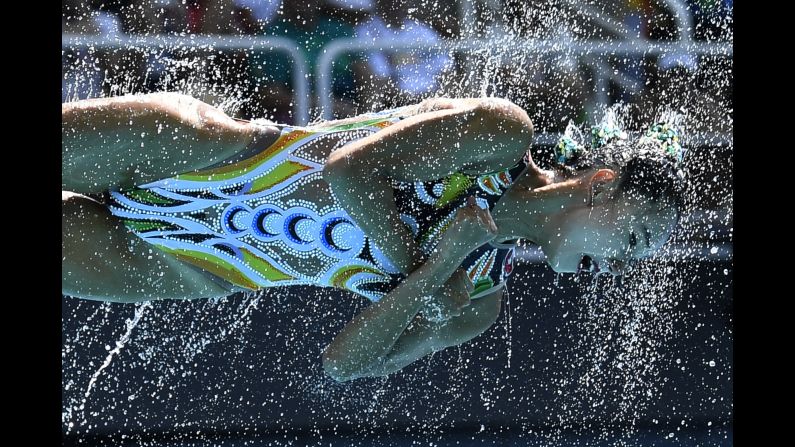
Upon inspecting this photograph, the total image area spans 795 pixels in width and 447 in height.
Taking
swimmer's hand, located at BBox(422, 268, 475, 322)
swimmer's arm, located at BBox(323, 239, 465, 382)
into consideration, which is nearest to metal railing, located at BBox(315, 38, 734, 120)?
swimmer's arm, located at BBox(323, 239, 465, 382)

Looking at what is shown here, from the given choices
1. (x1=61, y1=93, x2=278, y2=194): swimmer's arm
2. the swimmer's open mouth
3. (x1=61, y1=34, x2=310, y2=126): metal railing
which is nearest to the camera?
(x1=61, y1=93, x2=278, y2=194): swimmer's arm

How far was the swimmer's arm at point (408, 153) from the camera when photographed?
2207 mm

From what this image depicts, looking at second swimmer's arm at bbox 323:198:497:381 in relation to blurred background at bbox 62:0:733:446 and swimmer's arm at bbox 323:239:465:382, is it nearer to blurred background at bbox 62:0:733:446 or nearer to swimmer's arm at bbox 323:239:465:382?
swimmer's arm at bbox 323:239:465:382

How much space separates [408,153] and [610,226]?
0.54 metres

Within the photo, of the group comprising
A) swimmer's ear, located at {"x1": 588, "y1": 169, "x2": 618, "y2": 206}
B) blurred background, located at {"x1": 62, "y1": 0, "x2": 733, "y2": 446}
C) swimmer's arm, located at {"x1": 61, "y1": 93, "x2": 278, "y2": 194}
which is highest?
swimmer's arm, located at {"x1": 61, "y1": 93, "x2": 278, "y2": 194}

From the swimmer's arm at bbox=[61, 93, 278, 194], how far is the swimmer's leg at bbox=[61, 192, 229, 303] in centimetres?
10

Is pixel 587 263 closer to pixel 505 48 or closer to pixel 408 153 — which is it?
pixel 408 153

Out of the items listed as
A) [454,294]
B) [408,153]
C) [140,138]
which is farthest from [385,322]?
[140,138]

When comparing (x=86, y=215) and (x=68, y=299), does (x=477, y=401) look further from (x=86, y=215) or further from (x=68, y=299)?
(x=86, y=215)

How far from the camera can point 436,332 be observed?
261 centimetres

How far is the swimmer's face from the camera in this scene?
244cm

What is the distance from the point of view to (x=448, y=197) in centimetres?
245
